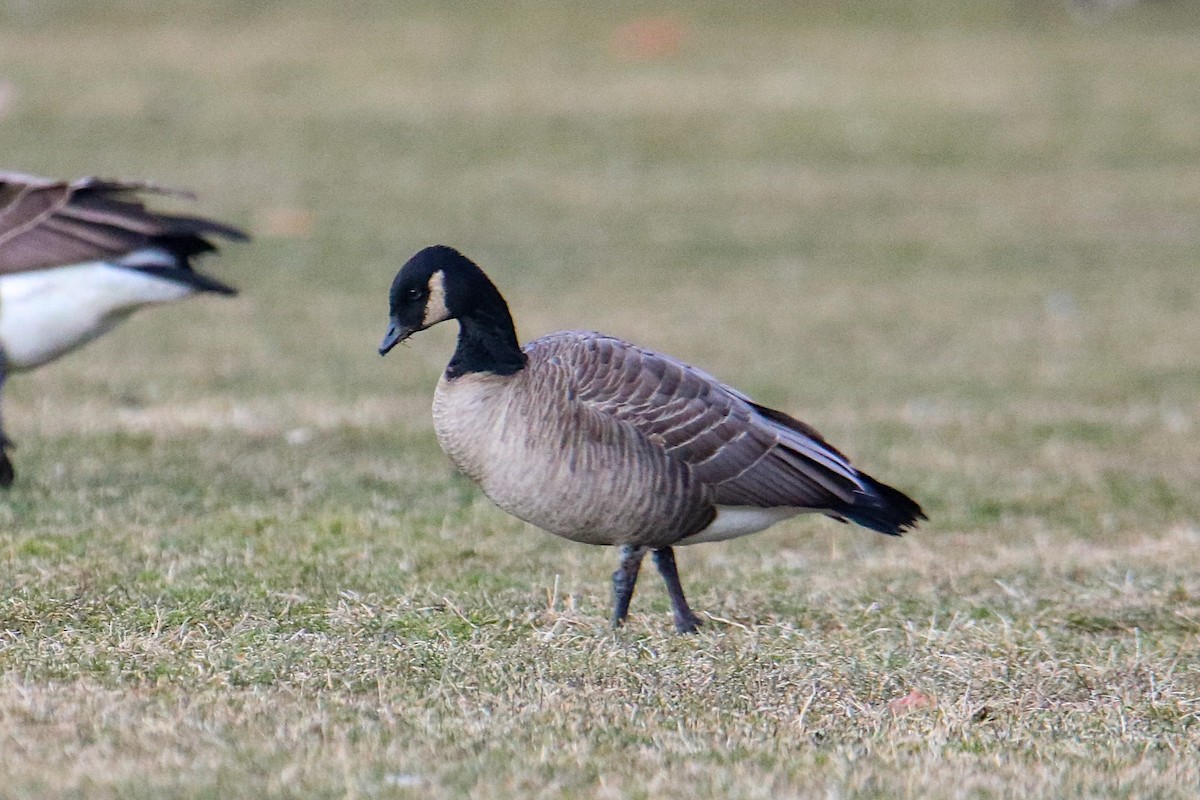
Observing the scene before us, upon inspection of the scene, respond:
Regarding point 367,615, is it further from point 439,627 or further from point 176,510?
point 176,510

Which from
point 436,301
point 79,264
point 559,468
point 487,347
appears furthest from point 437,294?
point 79,264

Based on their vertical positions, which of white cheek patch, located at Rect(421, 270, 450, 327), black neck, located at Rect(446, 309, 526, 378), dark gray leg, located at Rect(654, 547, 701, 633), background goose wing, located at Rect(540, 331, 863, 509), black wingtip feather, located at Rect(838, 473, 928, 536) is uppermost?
white cheek patch, located at Rect(421, 270, 450, 327)

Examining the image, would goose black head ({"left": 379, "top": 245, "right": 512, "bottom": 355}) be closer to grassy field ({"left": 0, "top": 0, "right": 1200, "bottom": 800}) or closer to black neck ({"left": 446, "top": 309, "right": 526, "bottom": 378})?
black neck ({"left": 446, "top": 309, "right": 526, "bottom": 378})

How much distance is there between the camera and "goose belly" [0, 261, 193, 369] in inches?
272

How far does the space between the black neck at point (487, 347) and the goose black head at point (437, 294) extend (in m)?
0.01

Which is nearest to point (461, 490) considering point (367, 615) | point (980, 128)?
point (367, 615)

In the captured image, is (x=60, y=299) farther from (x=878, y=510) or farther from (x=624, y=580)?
(x=878, y=510)

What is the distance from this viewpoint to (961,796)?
355 centimetres

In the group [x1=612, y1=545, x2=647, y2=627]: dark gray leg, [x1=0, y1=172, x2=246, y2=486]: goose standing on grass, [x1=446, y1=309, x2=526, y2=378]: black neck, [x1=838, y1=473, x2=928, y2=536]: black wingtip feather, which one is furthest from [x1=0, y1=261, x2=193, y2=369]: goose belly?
[x1=838, y1=473, x2=928, y2=536]: black wingtip feather

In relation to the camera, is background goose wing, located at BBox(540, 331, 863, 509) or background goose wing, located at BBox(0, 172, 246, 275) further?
background goose wing, located at BBox(0, 172, 246, 275)

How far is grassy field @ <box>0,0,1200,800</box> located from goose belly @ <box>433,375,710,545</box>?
33cm

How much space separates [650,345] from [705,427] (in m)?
6.38

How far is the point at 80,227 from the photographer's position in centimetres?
696

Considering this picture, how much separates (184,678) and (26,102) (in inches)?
615
